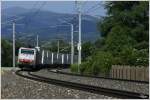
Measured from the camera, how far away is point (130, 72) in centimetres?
4106

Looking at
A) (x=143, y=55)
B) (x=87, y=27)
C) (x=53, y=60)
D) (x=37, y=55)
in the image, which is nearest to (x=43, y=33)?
(x=87, y=27)

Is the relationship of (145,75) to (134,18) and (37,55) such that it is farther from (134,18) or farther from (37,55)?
(134,18)

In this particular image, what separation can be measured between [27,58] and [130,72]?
24.8 metres

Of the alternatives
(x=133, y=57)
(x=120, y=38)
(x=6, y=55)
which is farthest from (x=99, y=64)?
(x=6, y=55)

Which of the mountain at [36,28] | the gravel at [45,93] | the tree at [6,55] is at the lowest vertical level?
the tree at [6,55]

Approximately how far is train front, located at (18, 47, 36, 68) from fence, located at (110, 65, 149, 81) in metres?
19.3

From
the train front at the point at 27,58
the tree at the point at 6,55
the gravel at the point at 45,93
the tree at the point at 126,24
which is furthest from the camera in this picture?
the tree at the point at 6,55

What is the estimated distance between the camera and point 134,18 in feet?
245

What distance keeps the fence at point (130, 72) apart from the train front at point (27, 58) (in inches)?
760

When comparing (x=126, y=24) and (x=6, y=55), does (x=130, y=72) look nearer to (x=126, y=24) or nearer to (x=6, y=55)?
(x=126, y=24)

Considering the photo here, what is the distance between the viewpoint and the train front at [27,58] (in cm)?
6347

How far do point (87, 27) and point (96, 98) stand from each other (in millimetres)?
157629

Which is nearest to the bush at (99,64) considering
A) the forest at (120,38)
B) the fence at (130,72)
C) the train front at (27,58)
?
the forest at (120,38)

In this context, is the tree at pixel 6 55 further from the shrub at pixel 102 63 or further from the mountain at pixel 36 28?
the shrub at pixel 102 63
